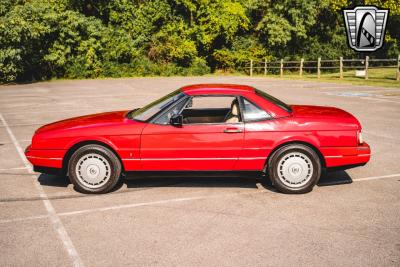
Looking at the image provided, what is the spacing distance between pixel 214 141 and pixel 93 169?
1.66 metres

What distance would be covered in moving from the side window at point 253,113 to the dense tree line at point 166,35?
27397 mm

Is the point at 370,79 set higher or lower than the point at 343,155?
lower

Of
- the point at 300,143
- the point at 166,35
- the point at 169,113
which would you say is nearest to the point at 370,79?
the point at 166,35

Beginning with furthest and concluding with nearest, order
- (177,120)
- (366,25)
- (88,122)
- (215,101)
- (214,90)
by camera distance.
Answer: (366,25) → (215,101) → (88,122) → (214,90) → (177,120)

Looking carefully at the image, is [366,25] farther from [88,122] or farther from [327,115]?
[88,122]

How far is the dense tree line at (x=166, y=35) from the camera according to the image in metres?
33.4

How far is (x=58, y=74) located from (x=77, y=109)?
21.9 meters

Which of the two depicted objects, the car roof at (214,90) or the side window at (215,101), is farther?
the side window at (215,101)

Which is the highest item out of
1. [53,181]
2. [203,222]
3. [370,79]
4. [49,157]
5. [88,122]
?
[88,122]

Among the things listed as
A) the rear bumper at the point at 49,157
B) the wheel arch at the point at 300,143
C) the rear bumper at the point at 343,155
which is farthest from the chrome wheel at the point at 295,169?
the rear bumper at the point at 49,157

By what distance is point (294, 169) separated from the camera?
5660 mm

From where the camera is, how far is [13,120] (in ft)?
42.3

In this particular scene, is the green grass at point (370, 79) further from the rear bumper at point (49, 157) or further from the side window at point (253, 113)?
the rear bumper at point (49, 157)

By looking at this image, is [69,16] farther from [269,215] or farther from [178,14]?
[269,215]
